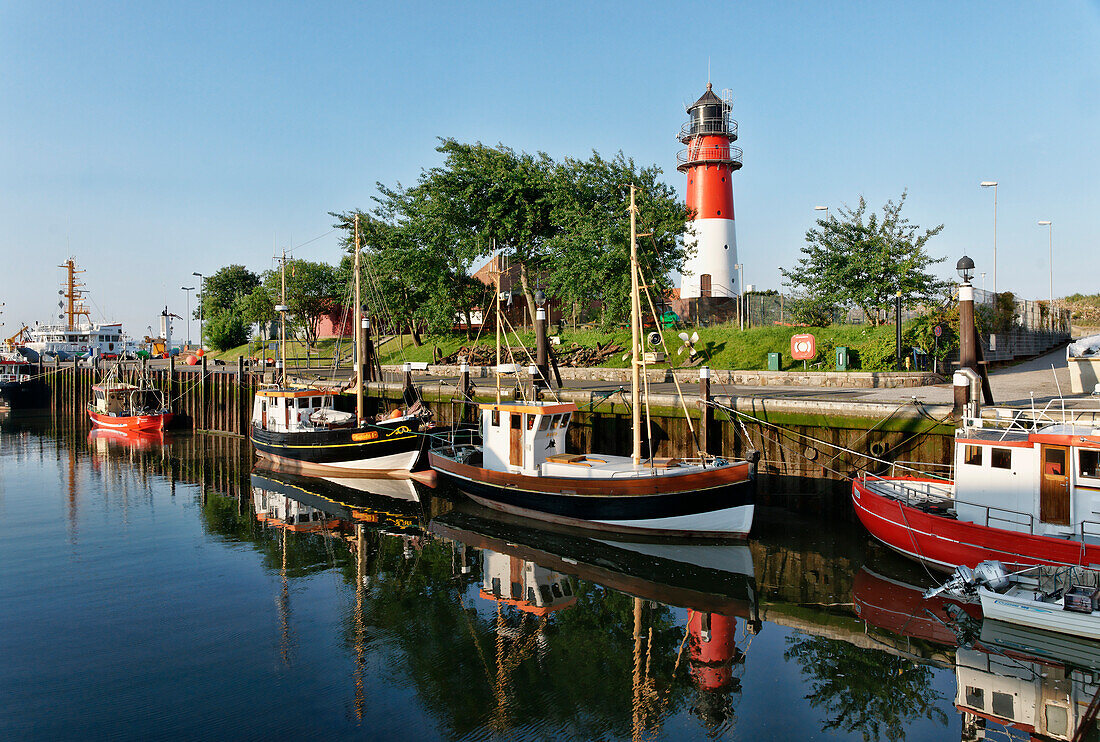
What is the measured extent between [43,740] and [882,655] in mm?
11297

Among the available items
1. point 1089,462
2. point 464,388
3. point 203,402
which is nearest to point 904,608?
point 1089,462

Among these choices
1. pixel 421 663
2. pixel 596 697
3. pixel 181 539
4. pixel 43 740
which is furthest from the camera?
pixel 181 539

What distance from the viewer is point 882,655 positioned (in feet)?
33.8

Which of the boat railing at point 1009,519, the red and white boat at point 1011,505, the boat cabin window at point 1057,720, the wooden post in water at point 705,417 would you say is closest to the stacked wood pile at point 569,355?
the wooden post in water at point 705,417

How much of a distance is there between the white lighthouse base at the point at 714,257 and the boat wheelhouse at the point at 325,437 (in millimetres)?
19468

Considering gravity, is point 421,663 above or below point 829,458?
below

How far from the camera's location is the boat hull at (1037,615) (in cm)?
1020

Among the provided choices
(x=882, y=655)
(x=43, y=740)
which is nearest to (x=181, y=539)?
(x=43, y=740)

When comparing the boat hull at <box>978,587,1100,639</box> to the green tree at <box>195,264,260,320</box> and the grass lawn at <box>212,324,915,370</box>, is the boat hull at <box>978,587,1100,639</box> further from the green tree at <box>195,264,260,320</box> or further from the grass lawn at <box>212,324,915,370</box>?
the green tree at <box>195,264,260,320</box>

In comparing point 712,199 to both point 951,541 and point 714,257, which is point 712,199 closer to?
point 714,257

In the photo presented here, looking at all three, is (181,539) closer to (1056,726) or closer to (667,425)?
(667,425)

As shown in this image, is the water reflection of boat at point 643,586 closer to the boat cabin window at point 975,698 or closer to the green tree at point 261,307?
the boat cabin window at point 975,698

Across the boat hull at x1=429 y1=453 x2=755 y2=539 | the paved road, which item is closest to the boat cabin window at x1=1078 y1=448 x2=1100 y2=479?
the paved road

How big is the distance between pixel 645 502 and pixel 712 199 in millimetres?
25690
